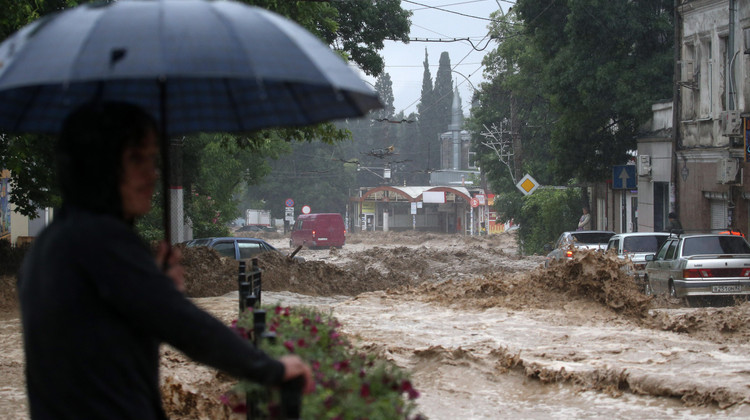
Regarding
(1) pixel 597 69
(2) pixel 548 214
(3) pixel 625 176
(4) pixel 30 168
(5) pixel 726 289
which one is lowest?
(5) pixel 726 289

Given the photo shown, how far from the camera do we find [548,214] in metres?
43.9

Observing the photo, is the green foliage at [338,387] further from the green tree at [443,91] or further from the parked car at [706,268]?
the green tree at [443,91]

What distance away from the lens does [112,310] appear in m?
2.57

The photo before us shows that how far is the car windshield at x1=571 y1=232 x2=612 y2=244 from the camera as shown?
2764 centimetres

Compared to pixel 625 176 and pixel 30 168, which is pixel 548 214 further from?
pixel 30 168

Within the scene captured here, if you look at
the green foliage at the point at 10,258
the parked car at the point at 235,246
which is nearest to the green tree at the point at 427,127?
the parked car at the point at 235,246

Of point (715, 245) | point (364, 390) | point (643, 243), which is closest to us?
point (364, 390)

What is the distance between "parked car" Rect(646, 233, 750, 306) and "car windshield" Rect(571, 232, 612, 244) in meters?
9.08

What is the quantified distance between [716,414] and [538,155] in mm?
40523

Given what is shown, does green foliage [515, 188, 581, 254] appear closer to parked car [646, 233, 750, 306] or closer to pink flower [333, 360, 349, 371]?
parked car [646, 233, 750, 306]

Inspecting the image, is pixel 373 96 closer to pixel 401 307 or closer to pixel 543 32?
pixel 401 307

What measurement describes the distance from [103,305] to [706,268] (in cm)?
1633

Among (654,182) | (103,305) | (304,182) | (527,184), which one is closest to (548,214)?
(527,184)

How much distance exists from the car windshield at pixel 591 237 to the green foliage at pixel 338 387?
2379cm
